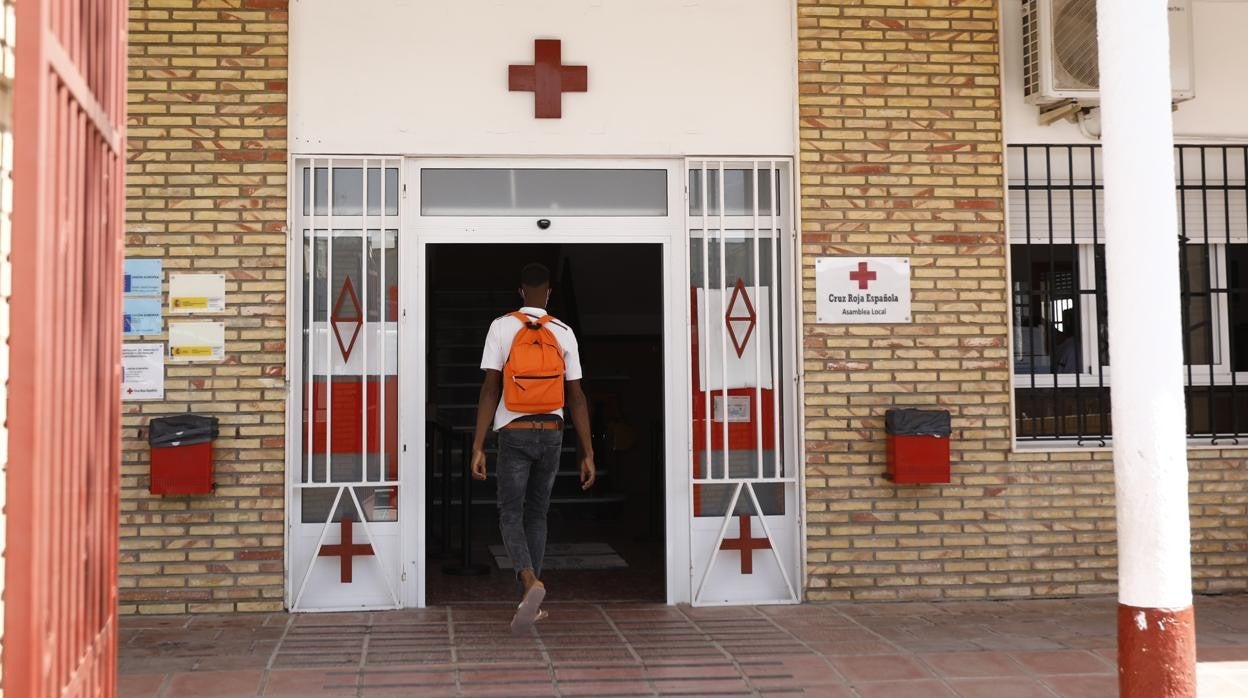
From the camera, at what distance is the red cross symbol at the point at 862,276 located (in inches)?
258

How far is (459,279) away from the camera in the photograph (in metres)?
11.5

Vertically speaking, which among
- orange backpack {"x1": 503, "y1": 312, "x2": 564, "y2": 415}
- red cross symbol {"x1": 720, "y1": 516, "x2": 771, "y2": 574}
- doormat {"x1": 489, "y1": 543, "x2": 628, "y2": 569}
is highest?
orange backpack {"x1": 503, "y1": 312, "x2": 564, "y2": 415}

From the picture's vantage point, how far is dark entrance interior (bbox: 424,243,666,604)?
7.74 meters

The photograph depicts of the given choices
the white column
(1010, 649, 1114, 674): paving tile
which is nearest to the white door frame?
(1010, 649, 1114, 674): paving tile

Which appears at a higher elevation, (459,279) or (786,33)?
(786,33)

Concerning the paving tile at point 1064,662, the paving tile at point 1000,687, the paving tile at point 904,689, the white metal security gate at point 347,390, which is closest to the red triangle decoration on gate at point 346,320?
the white metal security gate at point 347,390

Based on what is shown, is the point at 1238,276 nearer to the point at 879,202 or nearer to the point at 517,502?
the point at 879,202

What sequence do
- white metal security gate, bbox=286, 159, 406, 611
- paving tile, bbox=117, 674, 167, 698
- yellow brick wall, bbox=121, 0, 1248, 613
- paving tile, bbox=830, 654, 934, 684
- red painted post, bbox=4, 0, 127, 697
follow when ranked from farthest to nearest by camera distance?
white metal security gate, bbox=286, 159, 406, 611 → yellow brick wall, bbox=121, 0, 1248, 613 → paving tile, bbox=830, 654, 934, 684 → paving tile, bbox=117, 674, 167, 698 → red painted post, bbox=4, 0, 127, 697

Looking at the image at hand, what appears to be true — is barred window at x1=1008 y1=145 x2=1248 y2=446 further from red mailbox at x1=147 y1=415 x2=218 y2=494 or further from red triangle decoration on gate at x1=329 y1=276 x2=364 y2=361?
red mailbox at x1=147 y1=415 x2=218 y2=494

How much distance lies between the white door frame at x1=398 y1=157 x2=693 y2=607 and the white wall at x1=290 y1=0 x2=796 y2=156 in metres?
0.17

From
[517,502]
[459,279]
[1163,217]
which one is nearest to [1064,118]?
[1163,217]

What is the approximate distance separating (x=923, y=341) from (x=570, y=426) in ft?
16.2

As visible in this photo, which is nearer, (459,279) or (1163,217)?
(1163,217)

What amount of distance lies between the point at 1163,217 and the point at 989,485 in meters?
3.10
